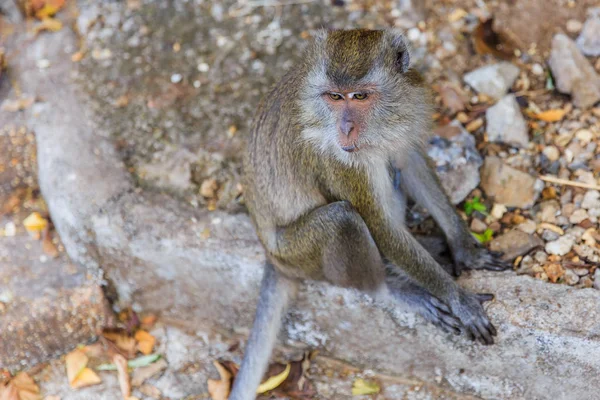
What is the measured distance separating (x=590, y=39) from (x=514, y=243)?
67.0 inches

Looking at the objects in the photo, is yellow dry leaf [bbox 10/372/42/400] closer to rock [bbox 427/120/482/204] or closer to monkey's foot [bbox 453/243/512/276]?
monkey's foot [bbox 453/243/512/276]

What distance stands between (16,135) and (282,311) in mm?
2383

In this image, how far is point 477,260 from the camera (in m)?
3.77

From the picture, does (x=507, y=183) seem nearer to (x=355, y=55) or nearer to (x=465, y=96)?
(x=465, y=96)

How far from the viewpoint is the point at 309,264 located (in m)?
3.59

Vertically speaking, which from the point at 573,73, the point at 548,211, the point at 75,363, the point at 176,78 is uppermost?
the point at 573,73

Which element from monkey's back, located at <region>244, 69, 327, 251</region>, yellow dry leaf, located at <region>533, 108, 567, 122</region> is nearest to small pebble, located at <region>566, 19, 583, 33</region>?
yellow dry leaf, located at <region>533, 108, 567, 122</region>

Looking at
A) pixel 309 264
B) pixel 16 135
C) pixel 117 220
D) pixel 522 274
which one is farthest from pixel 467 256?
pixel 16 135

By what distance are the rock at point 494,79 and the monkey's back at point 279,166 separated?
1610mm

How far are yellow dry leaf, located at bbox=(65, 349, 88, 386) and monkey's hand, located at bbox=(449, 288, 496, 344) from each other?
2.32 m

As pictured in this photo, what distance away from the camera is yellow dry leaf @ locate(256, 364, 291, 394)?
410 cm

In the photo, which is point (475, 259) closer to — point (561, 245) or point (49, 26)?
point (561, 245)

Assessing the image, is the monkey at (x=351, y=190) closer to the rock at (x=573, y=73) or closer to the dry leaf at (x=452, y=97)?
the dry leaf at (x=452, y=97)

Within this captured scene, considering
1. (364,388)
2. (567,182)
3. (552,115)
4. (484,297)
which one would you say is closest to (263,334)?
(364,388)
